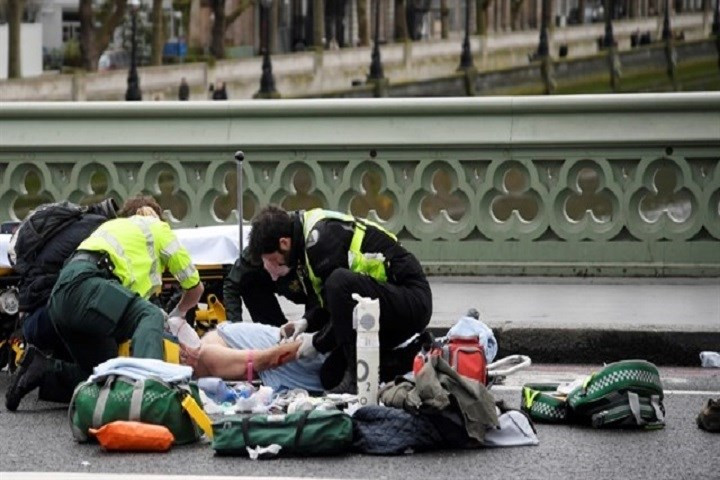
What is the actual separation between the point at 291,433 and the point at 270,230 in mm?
1712

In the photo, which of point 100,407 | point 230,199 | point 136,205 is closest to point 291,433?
point 100,407

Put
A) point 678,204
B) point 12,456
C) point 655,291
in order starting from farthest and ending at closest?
point 678,204 < point 655,291 < point 12,456

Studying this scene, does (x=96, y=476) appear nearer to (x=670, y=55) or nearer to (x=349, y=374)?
(x=349, y=374)

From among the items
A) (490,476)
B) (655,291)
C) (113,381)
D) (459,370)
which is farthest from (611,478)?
(655,291)

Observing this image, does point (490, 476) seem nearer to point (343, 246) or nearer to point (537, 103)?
point (343, 246)

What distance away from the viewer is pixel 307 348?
1092cm

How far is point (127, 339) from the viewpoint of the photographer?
10.8 meters

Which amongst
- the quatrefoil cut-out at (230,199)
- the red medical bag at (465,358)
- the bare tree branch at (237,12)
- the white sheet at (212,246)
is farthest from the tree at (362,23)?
the red medical bag at (465,358)

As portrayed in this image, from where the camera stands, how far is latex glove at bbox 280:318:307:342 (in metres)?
11.1

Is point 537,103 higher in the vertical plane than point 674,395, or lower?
higher

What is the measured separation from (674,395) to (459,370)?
159 centimetres

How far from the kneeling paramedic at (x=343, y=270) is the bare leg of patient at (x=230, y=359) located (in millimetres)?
164

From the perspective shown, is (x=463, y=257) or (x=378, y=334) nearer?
(x=378, y=334)

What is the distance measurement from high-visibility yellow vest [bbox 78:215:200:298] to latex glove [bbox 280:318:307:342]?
508 mm
